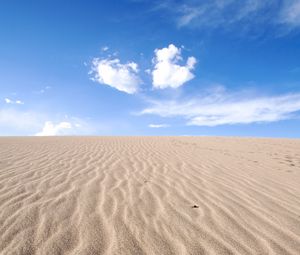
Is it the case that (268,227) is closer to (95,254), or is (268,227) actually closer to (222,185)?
(222,185)

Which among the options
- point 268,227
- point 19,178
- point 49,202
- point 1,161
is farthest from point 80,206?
point 1,161

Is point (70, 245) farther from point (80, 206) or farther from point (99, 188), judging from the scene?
point (99, 188)

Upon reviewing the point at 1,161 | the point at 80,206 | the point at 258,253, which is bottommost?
the point at 258,253

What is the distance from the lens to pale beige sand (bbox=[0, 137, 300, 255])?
2.83 m

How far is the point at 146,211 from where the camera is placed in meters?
3.68

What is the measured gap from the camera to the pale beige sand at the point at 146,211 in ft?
9.29

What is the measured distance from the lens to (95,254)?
2.63m

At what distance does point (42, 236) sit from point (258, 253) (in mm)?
2417

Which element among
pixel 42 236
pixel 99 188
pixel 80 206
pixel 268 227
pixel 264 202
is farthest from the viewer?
pixel 99 188

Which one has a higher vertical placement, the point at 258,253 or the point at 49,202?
the point at 49,202

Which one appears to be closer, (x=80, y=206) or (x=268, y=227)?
(x=268, y=227)

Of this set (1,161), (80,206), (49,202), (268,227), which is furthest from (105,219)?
(1,161)

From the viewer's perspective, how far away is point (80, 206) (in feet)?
12.5

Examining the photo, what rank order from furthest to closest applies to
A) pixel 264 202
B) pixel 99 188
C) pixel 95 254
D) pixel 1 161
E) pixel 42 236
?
pixel 1 161 < pixel 99 188 < pixel 264 202 < pixel 42 236 < pixel 95 254
